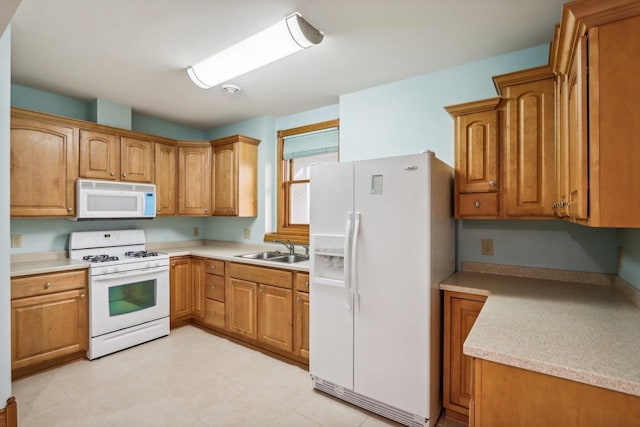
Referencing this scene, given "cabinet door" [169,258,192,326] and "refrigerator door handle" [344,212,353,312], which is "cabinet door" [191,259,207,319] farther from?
"refrigerator door handle" [344,212,353,312]

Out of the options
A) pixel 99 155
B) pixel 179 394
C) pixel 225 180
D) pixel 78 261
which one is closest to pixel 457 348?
pixel 179 394

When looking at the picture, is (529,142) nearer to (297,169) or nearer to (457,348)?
(457,348)

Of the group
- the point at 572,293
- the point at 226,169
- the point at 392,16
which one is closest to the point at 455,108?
the point at 392,16

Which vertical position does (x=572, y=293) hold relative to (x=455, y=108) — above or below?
below

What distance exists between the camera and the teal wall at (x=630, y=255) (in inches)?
62.6

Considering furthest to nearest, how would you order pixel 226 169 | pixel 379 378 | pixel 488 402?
pixel 226 169
pixel 379 378
pixel 488 402

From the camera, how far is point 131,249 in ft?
11.7

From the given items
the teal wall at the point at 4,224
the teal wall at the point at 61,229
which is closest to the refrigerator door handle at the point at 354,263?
the teal wall at the point at 4,224

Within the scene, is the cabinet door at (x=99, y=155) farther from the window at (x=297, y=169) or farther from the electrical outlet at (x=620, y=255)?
the electrical outlet at (x=620, y=255)

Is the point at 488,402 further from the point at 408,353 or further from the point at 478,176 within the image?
the point at 478,176

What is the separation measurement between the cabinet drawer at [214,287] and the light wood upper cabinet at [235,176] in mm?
785

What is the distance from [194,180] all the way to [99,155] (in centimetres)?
104

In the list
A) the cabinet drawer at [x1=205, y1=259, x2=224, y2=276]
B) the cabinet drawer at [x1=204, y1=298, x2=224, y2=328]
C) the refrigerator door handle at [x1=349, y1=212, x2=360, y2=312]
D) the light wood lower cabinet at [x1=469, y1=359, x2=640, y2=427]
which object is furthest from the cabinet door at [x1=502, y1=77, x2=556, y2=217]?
the cabinet drawer at [x1=204, y1=298, x2=224, y2=328]

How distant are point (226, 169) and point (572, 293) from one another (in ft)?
11.4
